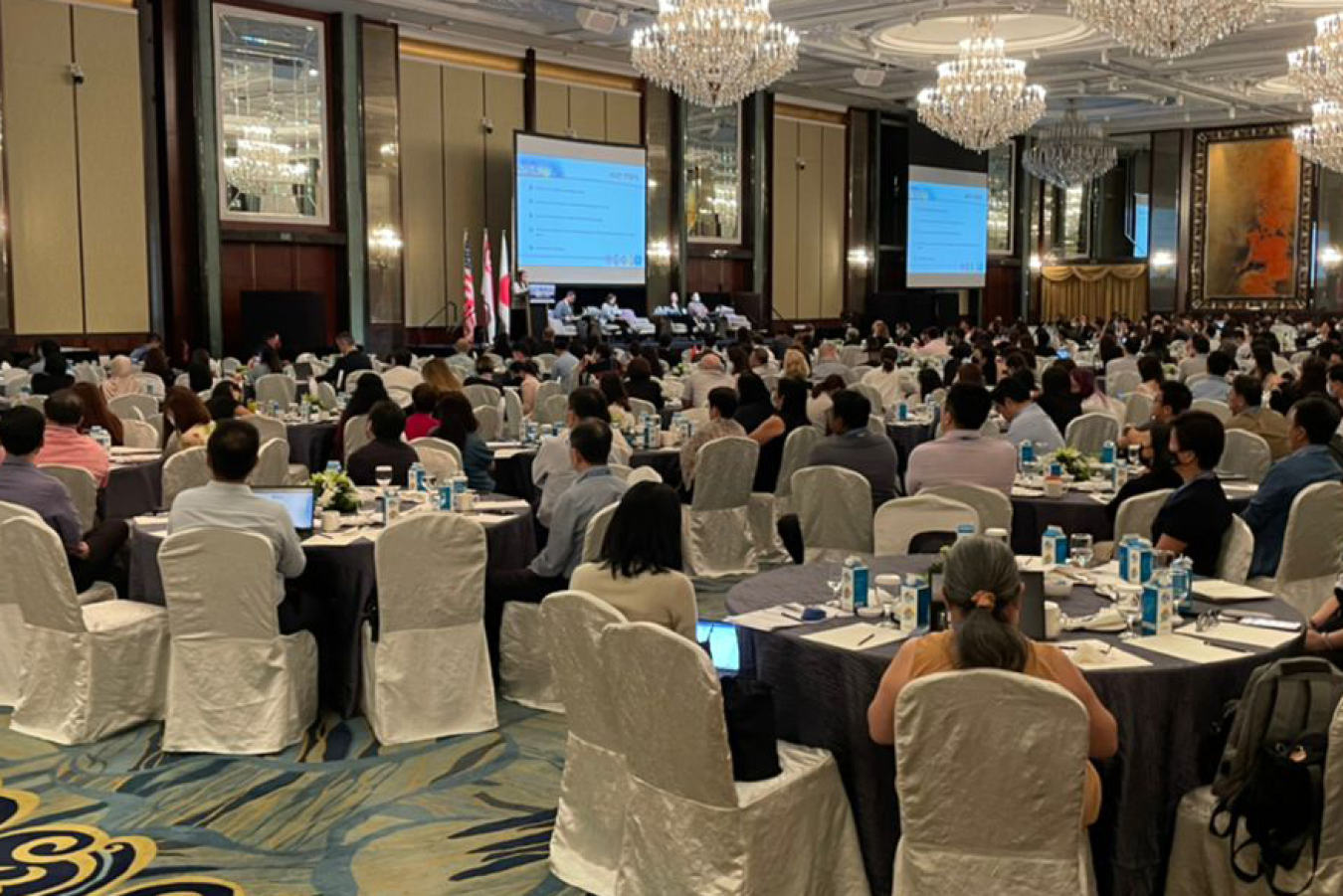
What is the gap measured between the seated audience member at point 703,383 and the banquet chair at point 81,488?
5440 millimetres

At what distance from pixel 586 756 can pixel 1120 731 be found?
1.52 metres

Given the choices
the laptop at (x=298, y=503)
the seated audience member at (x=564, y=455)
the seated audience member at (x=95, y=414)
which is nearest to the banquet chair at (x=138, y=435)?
the seated audience member at (x=95, y=414)

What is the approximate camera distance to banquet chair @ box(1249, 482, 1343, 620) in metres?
5.77

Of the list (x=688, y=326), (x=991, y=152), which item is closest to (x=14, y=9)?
(x=688, y=326)

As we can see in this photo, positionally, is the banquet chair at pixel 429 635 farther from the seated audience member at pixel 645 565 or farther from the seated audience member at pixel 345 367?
the seated audience member at pixel 345 367

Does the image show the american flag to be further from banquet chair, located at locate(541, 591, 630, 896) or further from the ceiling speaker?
banquet chair, located at locate(541, 591, 630, 896)

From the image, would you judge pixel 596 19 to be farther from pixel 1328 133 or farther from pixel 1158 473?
pixel 1158 473

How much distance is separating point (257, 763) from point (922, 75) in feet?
71.6

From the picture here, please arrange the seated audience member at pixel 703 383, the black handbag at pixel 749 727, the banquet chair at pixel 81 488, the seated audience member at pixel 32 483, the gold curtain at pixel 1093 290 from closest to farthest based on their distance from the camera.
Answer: the black handbag at pixel 749 727, the seated audience member at pixel 32 483, the banquet chair at pixel 81 488, the seated audience member at pixel 703 383, the gold curtain at pixel 1093 290

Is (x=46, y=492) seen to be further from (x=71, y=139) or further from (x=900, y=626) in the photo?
(x=71, y=139)

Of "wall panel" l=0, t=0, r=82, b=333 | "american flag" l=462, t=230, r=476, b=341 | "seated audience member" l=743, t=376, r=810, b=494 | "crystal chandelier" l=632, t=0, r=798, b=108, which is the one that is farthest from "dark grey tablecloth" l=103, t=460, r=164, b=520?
"american flag" l=462, t=230, r=476, b=341

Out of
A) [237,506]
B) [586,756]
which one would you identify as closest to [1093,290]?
[237,506]

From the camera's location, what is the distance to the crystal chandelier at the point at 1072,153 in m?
25.5

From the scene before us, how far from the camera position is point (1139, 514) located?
5801 mm
